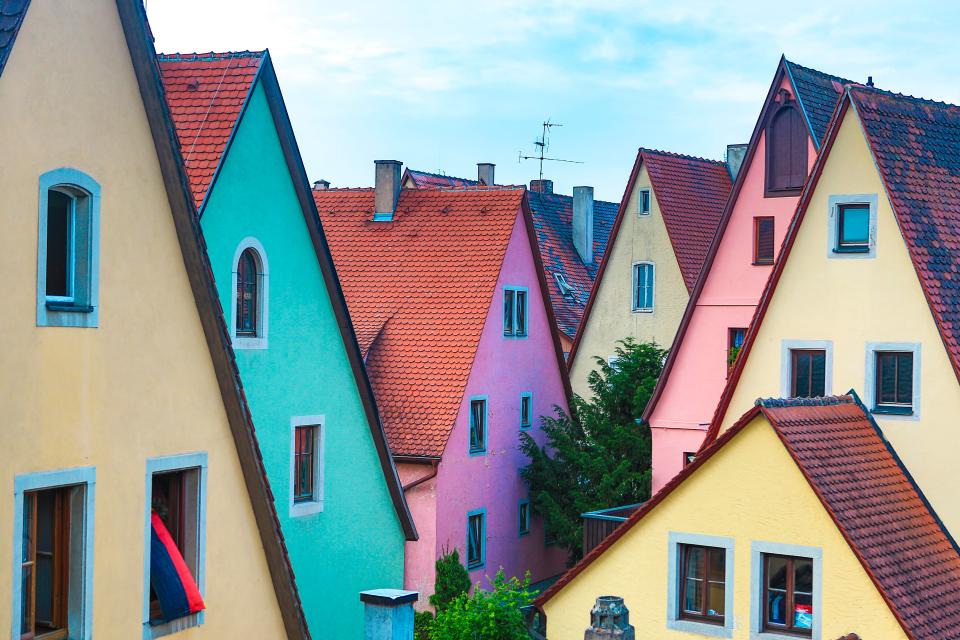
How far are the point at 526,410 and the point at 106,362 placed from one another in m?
25.5

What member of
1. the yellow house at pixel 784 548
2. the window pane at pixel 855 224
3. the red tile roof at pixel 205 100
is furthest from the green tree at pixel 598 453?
the red tile roof at pixel 205 100

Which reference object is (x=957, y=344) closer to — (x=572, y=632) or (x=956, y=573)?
(x=956, y=573)

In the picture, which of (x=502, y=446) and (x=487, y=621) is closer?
(x=487, y=621)

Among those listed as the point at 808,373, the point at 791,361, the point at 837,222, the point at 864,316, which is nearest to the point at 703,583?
the point at 808,373

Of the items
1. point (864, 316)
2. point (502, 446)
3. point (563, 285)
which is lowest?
point (502, 446)

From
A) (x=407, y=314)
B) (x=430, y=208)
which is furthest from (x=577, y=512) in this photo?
(x=430, y=208)

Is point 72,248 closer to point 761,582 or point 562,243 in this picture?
point 761,582

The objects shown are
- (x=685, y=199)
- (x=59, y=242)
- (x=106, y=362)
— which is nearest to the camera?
(x=59, y=242)

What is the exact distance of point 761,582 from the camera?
20875 mm

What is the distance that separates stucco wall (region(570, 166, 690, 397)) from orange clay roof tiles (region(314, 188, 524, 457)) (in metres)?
4.69

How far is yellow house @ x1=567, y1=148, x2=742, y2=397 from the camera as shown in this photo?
3859cm

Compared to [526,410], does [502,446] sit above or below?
below

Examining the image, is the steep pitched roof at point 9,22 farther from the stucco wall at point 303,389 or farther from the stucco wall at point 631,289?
the stucco wall at point 631,289

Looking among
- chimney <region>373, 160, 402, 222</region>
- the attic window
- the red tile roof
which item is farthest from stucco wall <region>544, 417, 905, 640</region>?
the attic window
